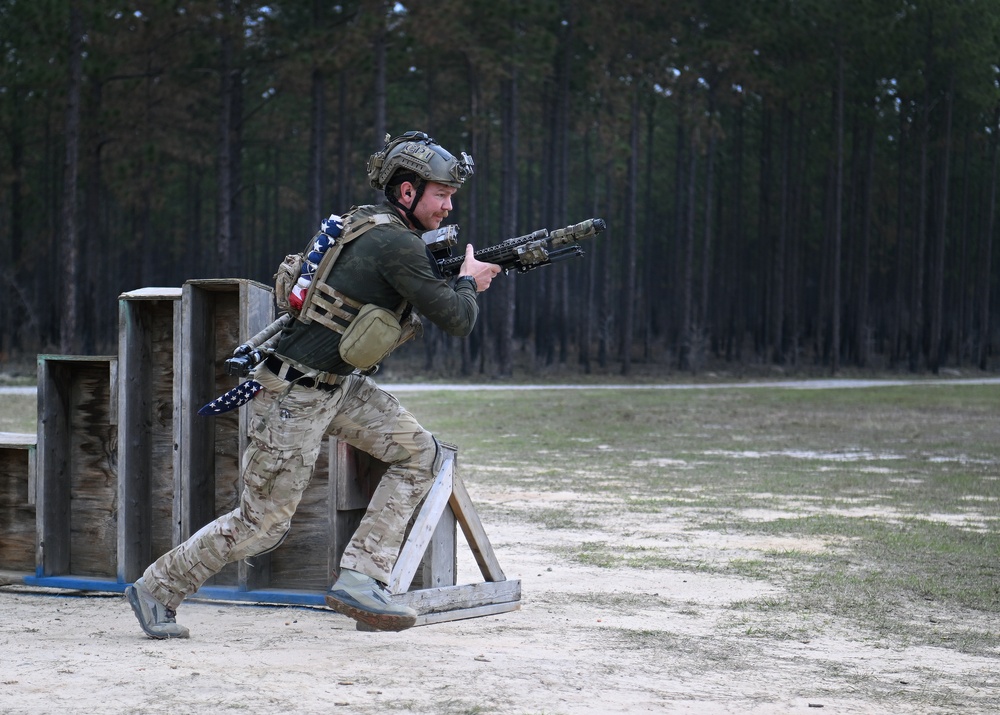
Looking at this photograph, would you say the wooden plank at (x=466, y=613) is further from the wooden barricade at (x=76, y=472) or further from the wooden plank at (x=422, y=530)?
the wooden barricade at (x=76, y=472)

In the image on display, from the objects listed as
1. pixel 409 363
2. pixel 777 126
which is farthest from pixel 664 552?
pixel 777 126

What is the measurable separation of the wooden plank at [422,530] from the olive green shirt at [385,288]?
92 cm

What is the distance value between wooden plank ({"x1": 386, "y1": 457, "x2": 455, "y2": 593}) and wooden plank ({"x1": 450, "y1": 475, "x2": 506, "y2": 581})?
81 millimetres

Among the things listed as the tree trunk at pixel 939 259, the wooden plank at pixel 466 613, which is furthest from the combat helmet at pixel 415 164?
the tree trunk at pixel 939 259

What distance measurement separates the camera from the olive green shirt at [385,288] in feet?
17.2

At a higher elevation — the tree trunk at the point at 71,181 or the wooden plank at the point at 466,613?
the tree trunk at the point at 71,181

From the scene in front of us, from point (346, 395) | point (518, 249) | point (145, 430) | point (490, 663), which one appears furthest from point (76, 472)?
point (490, 663)

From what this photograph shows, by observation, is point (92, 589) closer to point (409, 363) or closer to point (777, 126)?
point (409, 363)

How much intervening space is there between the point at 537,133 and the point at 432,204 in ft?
139

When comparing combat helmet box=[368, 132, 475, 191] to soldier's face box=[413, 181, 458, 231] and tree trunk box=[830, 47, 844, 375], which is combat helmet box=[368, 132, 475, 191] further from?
tree trunk box=[830, 47, 844, 375]

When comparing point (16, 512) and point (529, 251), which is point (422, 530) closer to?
point (529, 251)

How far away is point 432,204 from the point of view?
5543 millimetres

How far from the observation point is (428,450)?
226 inches

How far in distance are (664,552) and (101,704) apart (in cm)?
480
